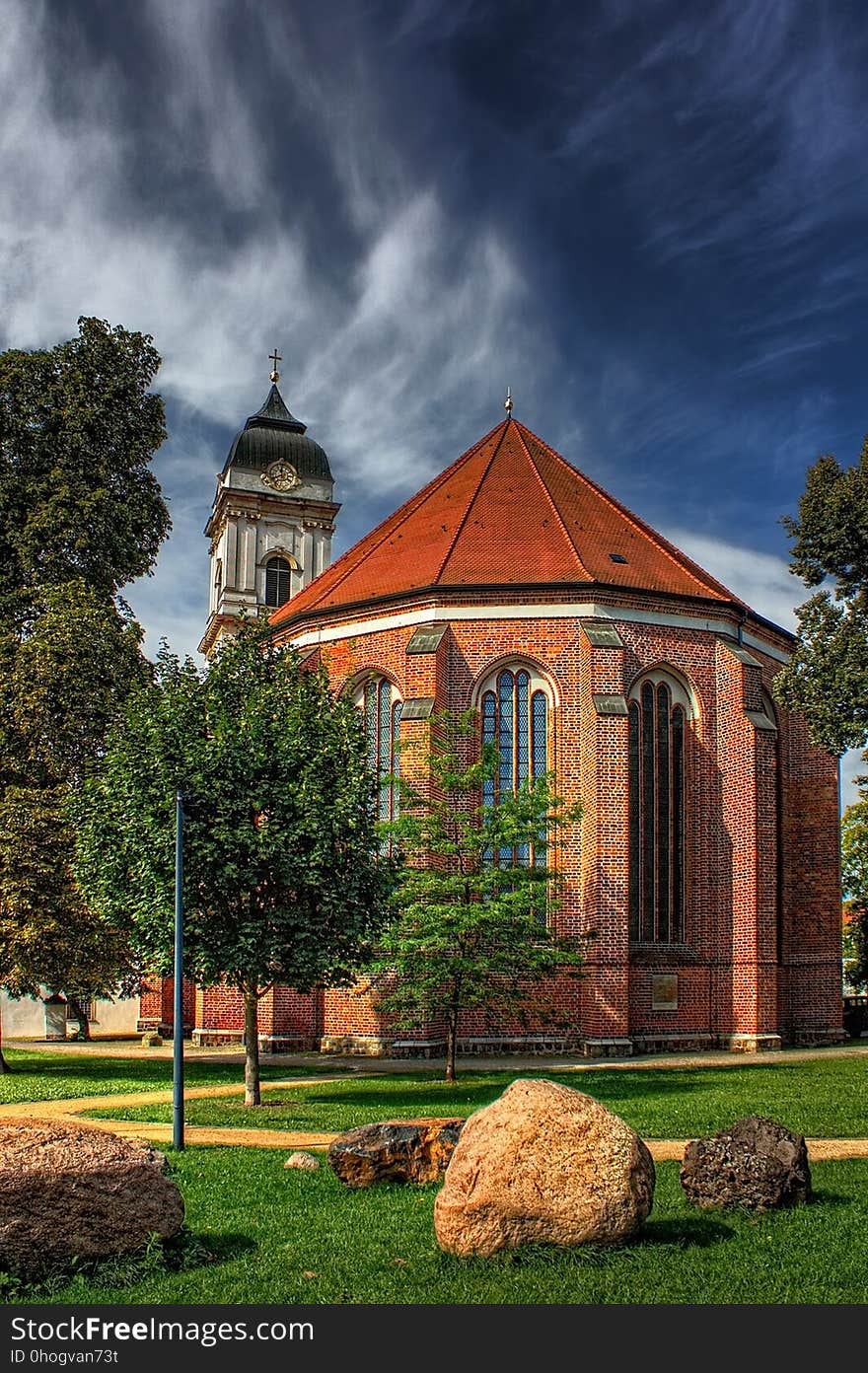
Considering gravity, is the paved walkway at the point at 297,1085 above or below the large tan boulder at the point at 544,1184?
below

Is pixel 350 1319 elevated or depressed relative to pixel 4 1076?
elevated

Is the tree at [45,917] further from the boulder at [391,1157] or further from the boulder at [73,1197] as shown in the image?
the boulder at [73,1197]

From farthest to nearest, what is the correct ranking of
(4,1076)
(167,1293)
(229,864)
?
(4,1076)
(229,864)
(167,1293)

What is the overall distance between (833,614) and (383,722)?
1003cm

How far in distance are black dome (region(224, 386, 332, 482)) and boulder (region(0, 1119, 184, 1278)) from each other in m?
42.1

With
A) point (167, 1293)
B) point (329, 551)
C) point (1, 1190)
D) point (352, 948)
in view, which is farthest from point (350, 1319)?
point (329, 551)

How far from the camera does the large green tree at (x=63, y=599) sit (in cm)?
2300

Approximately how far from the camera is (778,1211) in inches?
384

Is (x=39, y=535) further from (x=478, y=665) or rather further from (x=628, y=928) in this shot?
(x=628, y=928)

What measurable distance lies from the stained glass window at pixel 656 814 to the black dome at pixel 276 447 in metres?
25.7

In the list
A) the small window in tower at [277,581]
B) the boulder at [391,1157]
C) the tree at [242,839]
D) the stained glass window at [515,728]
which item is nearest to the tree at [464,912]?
the tree at [242,839]

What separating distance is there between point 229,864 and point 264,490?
Answer: 3291 centimetres

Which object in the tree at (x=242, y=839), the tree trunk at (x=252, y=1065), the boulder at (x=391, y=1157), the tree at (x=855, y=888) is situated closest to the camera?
the boulder at (x=391, y=1157)

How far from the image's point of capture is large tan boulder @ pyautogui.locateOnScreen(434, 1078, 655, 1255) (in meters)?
8.49
